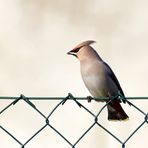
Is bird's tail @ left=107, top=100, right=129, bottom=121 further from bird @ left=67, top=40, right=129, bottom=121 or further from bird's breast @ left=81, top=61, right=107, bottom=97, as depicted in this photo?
bird's breast @ left=81, top=61, right=107, bottom=97

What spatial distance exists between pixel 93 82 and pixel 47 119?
6.51 ft

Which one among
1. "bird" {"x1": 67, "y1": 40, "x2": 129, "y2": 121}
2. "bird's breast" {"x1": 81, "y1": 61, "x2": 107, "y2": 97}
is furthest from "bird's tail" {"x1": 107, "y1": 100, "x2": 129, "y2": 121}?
"bird's breast" {"x1": 81, "y1": 61, "x2": 107, "y2": 97}

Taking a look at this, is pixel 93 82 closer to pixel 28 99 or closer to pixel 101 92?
pixel 101 92

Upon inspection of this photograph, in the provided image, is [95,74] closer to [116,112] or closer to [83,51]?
[83,51]

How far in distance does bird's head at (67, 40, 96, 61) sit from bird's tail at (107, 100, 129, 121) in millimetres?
644

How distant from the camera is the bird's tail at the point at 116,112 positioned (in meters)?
4.88

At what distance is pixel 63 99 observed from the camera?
3.42 m

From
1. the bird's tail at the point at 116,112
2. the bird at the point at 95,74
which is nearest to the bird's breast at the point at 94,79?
the bird at the point at 95,74

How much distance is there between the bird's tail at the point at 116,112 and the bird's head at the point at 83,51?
644 mm

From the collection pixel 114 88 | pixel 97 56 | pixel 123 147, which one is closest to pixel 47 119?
pixel 123 147

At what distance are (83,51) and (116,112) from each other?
30.9 inches

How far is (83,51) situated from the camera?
5.57m

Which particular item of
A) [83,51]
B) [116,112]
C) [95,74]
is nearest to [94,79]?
[95,74]

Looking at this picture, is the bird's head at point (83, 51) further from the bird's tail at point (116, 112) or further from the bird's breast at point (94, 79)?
the bird's tail at point (116, 112)
